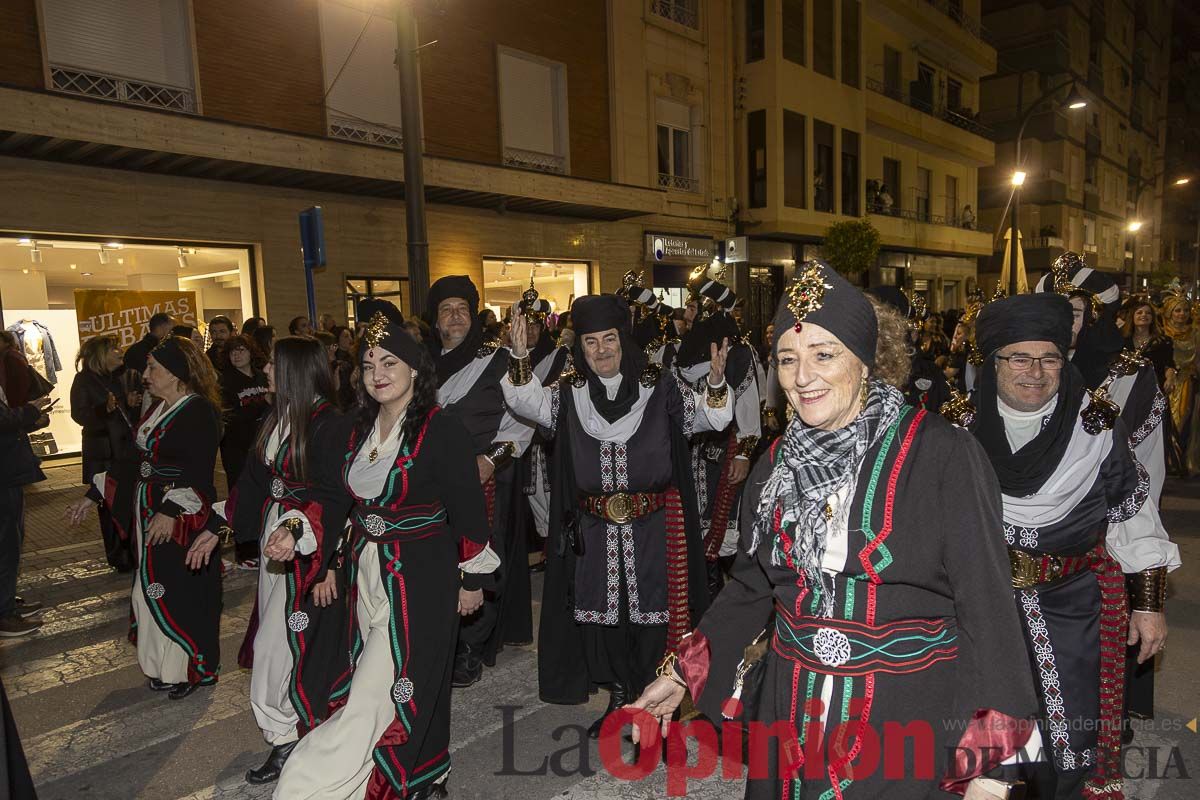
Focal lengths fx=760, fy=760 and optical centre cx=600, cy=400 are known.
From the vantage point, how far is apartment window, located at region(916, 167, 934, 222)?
92.8 ft

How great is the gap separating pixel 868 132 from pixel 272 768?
26.7 metres

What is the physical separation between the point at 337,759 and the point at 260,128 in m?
10.3

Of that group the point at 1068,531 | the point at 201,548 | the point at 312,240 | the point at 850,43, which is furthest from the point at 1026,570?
the point at 850,43

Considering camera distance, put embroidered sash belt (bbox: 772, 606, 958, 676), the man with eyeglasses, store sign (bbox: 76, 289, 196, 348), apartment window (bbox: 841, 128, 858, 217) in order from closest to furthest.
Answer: embroidered sash belt (bbox: 772, 606, 958, 676) < the man with eyeglasses < store sign (bbox: 76, 289, 196, 348) < apartment window (bbox: 841, 128, 858, 217)

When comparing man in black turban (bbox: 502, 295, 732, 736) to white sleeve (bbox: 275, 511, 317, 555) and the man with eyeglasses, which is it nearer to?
white sleeve (bbox: 275, 511, 317, 555)

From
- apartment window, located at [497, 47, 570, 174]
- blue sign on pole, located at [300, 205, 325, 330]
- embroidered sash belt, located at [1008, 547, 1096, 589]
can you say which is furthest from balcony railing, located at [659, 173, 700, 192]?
embroidered sash belt, located at [1008, 547, 1096, 589]

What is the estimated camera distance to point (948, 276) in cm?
3020

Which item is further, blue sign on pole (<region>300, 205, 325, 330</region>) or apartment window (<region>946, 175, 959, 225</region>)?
apartment window (<region>946, 175, 959, 225</region>)

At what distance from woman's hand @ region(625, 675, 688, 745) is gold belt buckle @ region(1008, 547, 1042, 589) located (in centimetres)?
148

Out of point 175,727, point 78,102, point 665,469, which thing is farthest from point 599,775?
point 78,102

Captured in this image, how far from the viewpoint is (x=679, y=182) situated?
65.6 ft

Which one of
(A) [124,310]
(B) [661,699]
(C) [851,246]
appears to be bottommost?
(B) [661,699]

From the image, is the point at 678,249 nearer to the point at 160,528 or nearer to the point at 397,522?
the point at 160,528

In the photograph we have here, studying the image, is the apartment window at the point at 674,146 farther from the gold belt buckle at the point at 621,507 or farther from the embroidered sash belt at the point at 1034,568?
the embroidered sash belt at the point at 1034,568
